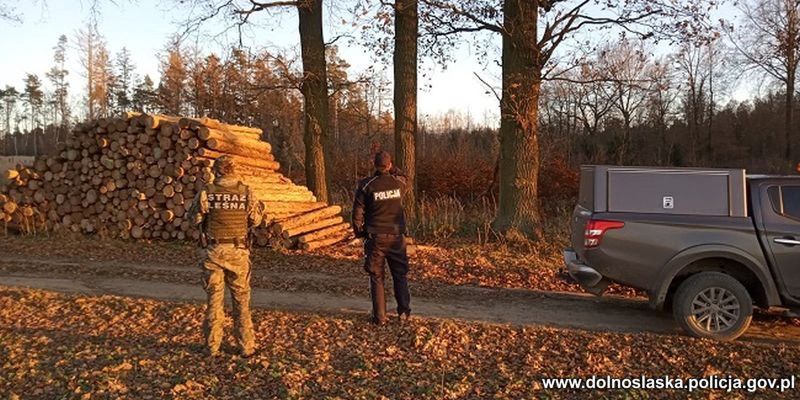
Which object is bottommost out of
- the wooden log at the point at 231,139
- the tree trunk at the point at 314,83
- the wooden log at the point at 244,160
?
the wooden log at the point at 244,160

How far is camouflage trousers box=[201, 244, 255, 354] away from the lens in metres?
5.62

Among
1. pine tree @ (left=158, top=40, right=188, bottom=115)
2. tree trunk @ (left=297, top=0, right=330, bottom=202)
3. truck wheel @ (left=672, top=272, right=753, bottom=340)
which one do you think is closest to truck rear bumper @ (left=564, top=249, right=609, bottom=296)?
truck wheel @ (left=672, top=272, right=753, bottom=340)

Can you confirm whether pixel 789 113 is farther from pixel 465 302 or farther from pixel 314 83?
pixel 465 302

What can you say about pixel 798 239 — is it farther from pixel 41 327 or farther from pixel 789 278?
pixel 41 327

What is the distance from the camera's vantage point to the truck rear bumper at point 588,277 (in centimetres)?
674

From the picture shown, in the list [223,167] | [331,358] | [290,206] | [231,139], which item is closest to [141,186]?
[231,139]

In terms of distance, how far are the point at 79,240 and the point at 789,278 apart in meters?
13.0

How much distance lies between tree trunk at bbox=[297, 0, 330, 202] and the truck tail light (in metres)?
10.2

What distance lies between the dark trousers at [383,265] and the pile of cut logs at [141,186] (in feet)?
18.1

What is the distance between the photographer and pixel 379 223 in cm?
674

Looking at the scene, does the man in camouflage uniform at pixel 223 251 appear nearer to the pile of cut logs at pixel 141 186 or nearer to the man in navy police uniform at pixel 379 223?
the man in navy police uniform at pixel 379 223

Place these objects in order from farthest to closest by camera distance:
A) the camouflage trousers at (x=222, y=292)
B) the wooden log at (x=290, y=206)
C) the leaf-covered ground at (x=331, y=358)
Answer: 1. the wooden log at (x=290, y=206)
2. the camouflage trousers at (x=222, y=292)
3. the leaf-covered ground at (x=331, y=358)

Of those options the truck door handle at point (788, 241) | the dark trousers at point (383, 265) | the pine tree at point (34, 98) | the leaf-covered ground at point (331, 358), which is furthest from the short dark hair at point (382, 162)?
the pine tree at point (34, 98)

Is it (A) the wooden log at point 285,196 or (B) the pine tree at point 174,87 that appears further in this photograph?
(B) the pine tree at point 174,87
